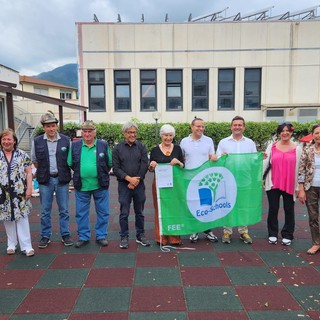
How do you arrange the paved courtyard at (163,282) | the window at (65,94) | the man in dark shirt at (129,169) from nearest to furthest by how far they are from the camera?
the paved courtyard at (163,282), the man in dark shirt at (129,169), the window at (65,94)

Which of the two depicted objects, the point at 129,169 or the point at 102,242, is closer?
the point at 129,169

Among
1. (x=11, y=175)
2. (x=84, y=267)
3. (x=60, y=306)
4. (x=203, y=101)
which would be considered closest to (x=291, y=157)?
(x=84, y=267)

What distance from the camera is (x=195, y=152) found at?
15.9ft

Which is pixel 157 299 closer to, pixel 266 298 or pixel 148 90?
pixel 266 298

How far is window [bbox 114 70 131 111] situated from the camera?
18.9 metres

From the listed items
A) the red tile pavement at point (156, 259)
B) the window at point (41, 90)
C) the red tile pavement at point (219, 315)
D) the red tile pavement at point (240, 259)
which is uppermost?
the window at point (41, 90)

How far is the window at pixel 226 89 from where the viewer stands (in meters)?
18.9

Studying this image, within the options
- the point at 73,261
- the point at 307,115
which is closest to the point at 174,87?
the point at 307,115

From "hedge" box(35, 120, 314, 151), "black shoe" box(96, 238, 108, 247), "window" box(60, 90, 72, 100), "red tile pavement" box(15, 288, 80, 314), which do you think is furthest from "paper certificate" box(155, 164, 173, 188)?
"window" box(60, 90, 72, 100)

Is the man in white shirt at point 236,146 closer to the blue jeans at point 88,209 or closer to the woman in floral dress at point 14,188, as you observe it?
the blue jeans at point 88,209

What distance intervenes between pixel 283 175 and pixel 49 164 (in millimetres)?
3417

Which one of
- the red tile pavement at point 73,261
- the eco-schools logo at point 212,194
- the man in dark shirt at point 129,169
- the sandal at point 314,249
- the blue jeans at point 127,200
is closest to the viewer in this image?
the red tile pavement at point 73,261

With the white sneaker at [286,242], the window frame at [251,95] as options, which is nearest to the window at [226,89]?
the window frame at [251,95]

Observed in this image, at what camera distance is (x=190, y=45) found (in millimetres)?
18406
